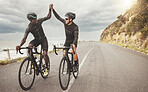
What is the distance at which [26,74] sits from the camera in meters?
3.60

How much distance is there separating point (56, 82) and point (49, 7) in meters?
2.71

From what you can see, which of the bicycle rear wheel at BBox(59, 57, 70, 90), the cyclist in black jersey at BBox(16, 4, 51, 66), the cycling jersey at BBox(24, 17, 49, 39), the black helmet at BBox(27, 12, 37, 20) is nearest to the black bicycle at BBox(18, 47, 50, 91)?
the cyclist in black jersey at BBox(16, 4, 51, 66)

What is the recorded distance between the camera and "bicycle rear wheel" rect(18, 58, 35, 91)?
11.1 ft

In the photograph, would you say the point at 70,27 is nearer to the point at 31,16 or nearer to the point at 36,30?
the point at 36,30

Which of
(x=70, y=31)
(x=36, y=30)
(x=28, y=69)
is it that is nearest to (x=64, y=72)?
(x=28, y=69)

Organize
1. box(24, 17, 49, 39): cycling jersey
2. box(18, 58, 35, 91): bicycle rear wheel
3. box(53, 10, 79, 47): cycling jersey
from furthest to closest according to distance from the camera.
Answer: box(53, 10, 79, 47): cycling jersey
box(24, 17, 49, 39): cycling jersey
box(18, 58, 35, 91): bicycle rear wheel

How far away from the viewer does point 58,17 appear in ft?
14.2

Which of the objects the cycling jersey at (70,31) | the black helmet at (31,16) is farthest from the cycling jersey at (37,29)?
the cycling jersey at (70,31)

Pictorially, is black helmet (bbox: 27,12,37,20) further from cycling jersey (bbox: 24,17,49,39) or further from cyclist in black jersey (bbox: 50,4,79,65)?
cyclist in black jersey (bbox: 50,4,79,65)

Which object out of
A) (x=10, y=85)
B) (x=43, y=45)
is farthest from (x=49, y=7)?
(x=10, y=85)

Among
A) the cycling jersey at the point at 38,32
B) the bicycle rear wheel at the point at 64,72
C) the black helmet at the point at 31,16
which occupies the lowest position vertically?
the bicycle rear wheel at the point at 64,72

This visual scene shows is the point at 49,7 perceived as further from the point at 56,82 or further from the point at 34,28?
the point at 56,82

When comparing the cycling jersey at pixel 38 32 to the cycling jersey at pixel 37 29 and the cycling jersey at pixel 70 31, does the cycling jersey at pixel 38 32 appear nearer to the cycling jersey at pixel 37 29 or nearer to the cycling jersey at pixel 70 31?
the cycling jersey at pixel 37 29

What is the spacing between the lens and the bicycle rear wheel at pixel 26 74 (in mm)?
3381
